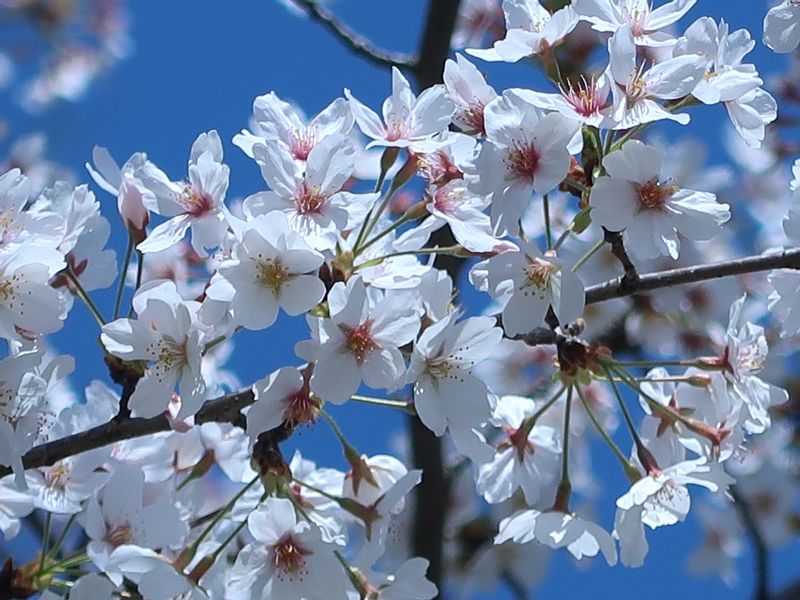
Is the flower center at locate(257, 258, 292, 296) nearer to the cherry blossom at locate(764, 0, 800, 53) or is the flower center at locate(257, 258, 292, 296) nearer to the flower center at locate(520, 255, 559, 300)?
the flower center at locate(520, 255, 559, 300)

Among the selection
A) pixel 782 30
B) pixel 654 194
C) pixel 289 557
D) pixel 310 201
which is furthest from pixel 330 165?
pixel 782 30

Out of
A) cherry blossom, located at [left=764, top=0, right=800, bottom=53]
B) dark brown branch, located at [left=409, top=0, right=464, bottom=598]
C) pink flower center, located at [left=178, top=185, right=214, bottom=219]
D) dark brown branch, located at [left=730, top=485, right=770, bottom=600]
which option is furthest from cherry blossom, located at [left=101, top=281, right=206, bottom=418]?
dark brown branch, located at [left=730, top=485, right=770, bottom=600]

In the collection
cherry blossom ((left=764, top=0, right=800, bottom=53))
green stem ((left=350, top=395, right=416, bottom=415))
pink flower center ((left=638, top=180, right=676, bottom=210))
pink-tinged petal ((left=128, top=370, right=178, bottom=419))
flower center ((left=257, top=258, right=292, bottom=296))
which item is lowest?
green stem ((left=350, top=395, right=416, bottom=415))

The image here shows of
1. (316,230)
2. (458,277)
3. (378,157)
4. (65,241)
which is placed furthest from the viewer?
(458,277)

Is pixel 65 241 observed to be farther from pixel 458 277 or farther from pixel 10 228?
pixel 458 277

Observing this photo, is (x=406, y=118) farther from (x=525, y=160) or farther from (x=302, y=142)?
(x=525, y=160)

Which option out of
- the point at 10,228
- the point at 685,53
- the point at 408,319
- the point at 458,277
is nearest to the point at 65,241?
the point at 10,228
